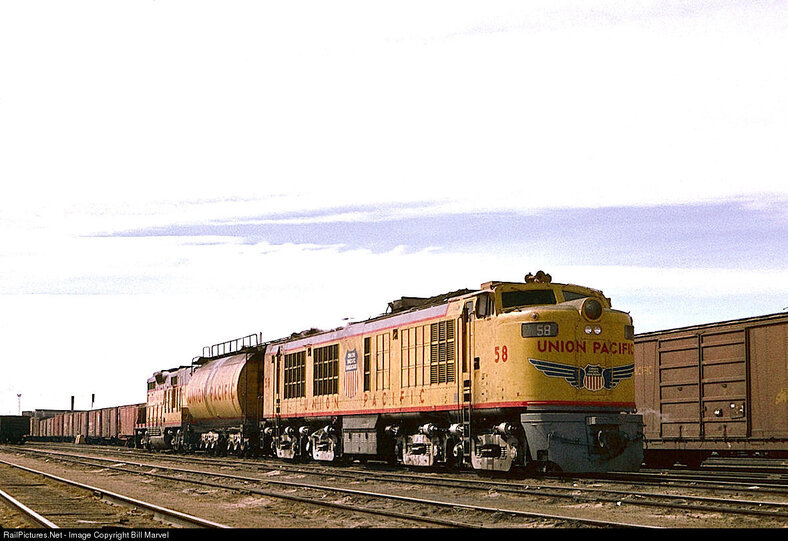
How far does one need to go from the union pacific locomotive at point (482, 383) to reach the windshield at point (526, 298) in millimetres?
27

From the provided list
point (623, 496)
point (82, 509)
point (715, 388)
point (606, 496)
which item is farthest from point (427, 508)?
point (715, 388)

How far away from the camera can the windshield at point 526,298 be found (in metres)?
21.1

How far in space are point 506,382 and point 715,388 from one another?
6.49 meters

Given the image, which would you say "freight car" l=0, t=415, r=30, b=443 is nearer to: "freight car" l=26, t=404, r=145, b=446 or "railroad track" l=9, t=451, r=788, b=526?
"freight car" l=26, t=404, r=145, b=446

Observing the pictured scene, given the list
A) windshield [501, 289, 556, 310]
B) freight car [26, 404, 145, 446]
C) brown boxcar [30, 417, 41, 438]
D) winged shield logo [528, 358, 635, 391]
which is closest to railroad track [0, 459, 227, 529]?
winged shield logo [528, 358, 635, 391]

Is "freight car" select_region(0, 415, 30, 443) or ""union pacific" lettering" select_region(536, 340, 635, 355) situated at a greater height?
""union pacific" lettering" select_region(536, 340, 635, 355)

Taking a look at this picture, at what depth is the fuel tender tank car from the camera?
19922 mm

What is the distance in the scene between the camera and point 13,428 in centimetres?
7550

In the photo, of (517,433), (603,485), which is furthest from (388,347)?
(603,485)

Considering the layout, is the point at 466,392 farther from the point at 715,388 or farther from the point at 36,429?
the point at 36,429

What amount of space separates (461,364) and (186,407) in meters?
24.4

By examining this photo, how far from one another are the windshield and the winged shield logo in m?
1.56

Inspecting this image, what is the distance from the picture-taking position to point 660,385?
997 inches
